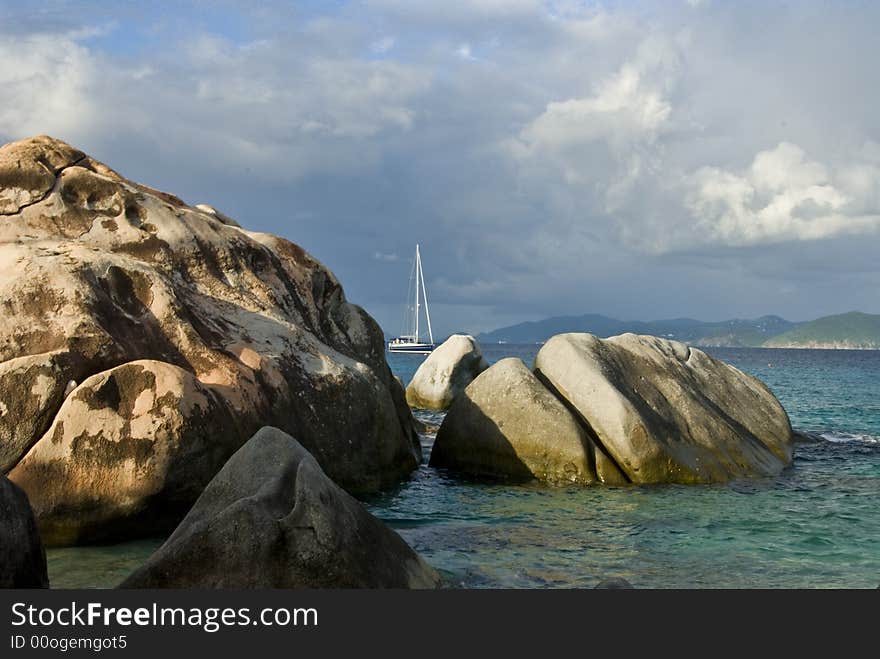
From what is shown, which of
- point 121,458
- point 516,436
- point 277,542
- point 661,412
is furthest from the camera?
point 661,412

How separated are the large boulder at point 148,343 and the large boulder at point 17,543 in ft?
10.6

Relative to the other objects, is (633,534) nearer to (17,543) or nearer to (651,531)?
(651,531)

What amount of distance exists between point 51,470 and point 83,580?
1.92 metres

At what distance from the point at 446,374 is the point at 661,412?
18368 mm

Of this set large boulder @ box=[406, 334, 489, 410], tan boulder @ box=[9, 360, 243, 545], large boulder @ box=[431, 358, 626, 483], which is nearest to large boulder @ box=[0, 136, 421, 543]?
tan boulder @ box=[9, 360, 243, 545]

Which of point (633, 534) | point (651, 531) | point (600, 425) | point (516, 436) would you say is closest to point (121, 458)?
point (633, 534)

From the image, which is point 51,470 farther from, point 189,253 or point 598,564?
point 598,564

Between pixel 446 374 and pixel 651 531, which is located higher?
pixel 446 374

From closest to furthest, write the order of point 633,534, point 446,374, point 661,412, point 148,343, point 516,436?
point 633,534
point 148,343
point 516,436
point 661,412
point 446,374

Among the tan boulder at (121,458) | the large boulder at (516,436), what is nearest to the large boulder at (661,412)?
the large boulder at (516,436)

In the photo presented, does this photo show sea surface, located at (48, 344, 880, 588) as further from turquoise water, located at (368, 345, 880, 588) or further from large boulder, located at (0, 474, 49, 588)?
large boulder, located at (0, 474, 49, 588)

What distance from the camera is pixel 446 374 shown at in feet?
114

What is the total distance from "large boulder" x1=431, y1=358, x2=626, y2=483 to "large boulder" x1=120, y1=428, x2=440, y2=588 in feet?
28.8

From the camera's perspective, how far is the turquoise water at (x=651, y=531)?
10.2 meters
